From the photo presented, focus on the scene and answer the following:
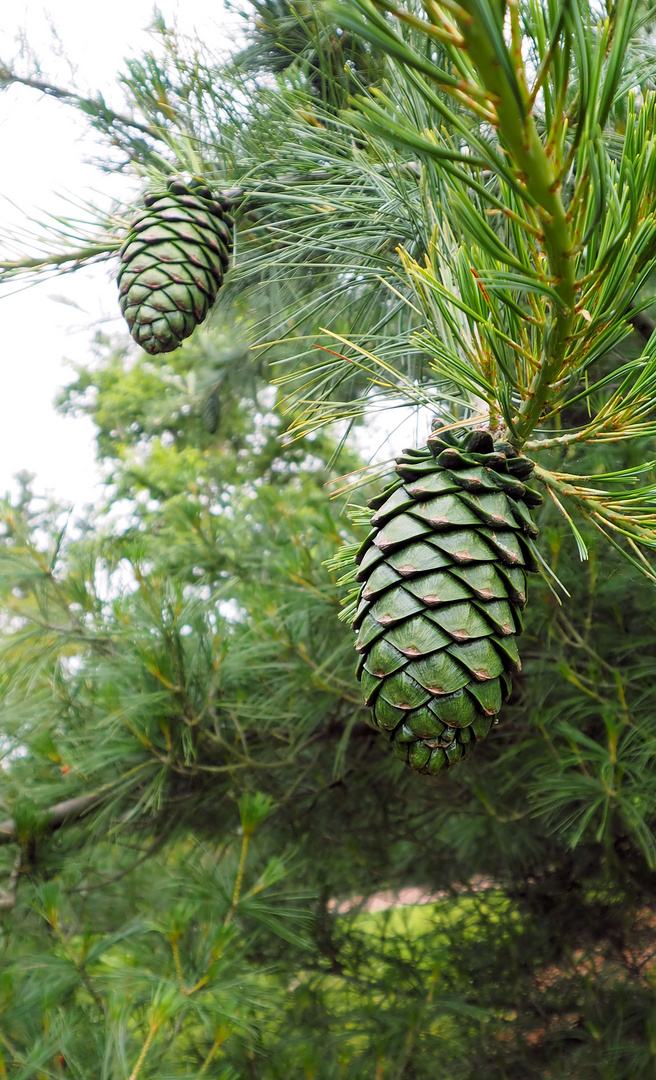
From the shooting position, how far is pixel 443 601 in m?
0.45

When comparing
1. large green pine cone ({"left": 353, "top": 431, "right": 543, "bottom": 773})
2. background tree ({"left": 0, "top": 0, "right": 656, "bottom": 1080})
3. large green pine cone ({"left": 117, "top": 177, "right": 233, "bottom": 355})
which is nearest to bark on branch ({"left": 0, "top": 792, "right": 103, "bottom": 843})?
background tree ({"left": 0, "top": 0, "right": 656, "bottom": 1080})

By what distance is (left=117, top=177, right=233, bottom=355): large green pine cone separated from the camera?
30.5 inches

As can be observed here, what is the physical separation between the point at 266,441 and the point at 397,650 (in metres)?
3.00

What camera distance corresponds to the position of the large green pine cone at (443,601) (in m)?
0.44

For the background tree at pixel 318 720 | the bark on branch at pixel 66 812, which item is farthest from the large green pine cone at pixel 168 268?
the bark on branch at pixel 66 812

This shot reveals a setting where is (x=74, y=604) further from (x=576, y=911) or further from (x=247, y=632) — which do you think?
(x=576, y=911)

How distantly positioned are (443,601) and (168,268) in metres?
0.50

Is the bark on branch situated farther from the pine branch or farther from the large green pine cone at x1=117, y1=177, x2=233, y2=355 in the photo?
the pine branch

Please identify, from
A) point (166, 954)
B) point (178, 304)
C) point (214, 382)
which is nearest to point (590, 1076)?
point (166, 954)

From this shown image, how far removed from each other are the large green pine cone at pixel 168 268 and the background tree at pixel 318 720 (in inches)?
3.4

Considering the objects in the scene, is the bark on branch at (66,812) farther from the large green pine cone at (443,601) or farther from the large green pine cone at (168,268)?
the large green pine cone at (443,601)

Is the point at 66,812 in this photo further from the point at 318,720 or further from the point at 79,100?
the point at 79,100

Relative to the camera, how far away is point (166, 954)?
1.41 metres

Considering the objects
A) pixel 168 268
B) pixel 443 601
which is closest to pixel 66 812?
pixel 168 268
